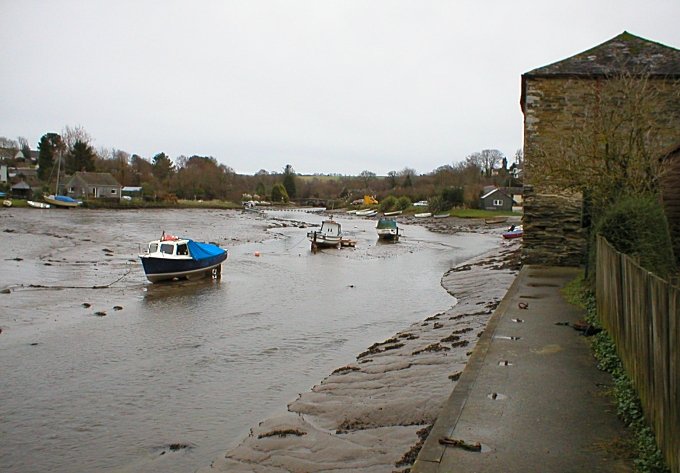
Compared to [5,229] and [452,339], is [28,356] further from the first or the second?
[5,229]

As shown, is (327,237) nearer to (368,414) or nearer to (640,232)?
(640,232)

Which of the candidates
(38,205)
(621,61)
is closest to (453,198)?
(38,205)

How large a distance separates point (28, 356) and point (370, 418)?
8644 millimetres

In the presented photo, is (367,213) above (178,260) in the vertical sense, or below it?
above

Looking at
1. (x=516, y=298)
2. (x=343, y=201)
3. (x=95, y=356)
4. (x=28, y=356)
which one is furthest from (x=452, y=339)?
(x=343, y=201)

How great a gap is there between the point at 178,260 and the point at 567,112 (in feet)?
51.8

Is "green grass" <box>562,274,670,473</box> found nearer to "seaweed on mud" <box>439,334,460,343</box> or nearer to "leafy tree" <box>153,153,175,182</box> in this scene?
"seaweed on mud" <box>439,334,460,343</box>

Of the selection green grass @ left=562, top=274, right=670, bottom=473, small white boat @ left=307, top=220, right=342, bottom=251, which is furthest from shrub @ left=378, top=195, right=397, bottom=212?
green grass @ left=562, top=274, right=670, bottom=473

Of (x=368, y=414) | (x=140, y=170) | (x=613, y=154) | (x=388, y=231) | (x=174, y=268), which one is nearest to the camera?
(x=368, y=414)

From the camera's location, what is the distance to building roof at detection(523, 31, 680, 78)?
72.5 feet

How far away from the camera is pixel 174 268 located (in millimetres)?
26297

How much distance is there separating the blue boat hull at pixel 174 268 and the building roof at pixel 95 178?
78546 millimetres

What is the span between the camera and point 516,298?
49.8ft

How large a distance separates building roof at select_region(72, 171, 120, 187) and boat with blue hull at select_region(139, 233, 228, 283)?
77789 mm
